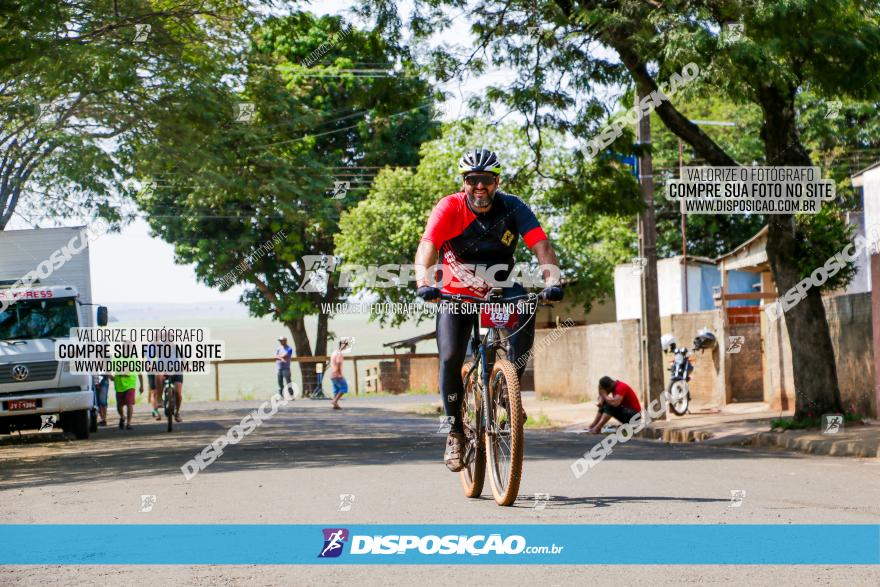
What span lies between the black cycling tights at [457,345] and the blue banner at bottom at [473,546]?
1.43m

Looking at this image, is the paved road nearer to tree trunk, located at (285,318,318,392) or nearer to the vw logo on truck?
the vw logo on truck

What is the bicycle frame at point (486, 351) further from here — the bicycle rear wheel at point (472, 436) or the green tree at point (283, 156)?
the green tree at point (283, 156)

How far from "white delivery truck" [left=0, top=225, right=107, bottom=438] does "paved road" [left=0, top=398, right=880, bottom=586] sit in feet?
11.1

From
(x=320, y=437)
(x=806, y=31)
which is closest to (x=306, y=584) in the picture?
(x=806, y=31)

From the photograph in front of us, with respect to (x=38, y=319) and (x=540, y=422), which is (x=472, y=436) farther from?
(x=540, y=422)

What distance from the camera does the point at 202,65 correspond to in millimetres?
21875

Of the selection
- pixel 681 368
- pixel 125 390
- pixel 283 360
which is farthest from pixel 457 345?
pixel 283 360

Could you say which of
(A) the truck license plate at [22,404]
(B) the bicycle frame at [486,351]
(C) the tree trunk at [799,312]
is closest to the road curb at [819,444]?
(C) the tree trunk at [799,312]

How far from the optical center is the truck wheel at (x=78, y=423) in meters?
21.3

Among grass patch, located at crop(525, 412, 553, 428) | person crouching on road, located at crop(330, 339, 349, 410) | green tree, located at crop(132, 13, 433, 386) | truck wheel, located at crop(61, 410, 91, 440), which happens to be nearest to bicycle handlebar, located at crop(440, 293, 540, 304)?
green tree, located at crop(132, 13, 433, 386)

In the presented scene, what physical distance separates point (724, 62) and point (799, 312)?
13.7ft

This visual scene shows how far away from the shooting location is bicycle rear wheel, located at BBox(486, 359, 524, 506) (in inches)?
301

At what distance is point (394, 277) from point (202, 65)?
21.3m

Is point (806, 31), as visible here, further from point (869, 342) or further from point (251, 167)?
point (251, 167)
